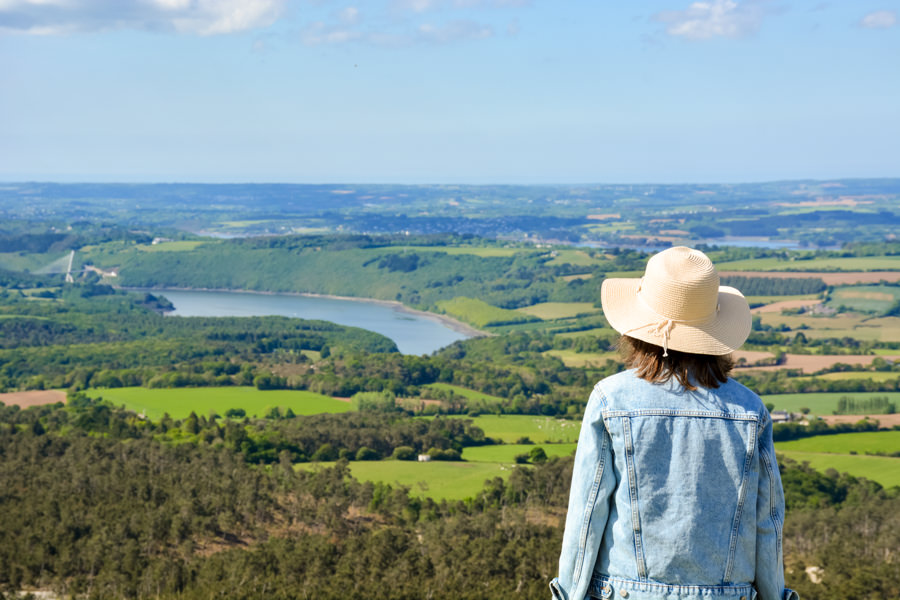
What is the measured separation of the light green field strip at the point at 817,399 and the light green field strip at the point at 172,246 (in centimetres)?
10520

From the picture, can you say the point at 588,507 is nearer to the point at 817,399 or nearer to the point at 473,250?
the point at 817,399

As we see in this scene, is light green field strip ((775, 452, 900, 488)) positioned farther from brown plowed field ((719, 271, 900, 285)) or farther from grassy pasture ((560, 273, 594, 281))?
grassy pasture ((560, 273, 594, 281))

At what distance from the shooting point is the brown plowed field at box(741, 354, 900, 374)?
213ft

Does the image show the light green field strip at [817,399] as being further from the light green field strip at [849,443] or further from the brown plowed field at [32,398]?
the brown plowed field at [32,398]

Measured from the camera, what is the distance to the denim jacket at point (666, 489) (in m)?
3.27

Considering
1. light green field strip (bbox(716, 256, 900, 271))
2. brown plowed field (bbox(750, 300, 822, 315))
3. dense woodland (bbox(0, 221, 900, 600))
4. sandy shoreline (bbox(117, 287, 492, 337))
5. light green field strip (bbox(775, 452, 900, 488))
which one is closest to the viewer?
dense woodland (bbox(0, 221, 900, 600))

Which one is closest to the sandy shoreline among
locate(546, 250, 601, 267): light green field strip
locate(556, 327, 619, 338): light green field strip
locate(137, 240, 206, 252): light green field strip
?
locate(556, 327, 619, 338): light green field strip

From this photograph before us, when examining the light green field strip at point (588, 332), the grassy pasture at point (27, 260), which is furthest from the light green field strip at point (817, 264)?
the grassy pasture at point (27, 260)

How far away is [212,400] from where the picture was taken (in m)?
58.8

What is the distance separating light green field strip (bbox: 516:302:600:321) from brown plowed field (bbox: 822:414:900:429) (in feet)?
149

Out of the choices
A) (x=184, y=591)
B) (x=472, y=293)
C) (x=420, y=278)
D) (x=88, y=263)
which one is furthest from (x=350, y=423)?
(x=88, y=263)

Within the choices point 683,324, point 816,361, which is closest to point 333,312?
point 816,361

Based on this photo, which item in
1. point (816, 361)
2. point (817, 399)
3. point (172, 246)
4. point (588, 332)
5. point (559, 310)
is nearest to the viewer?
point (817, 399)

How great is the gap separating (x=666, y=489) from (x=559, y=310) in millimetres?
96794
